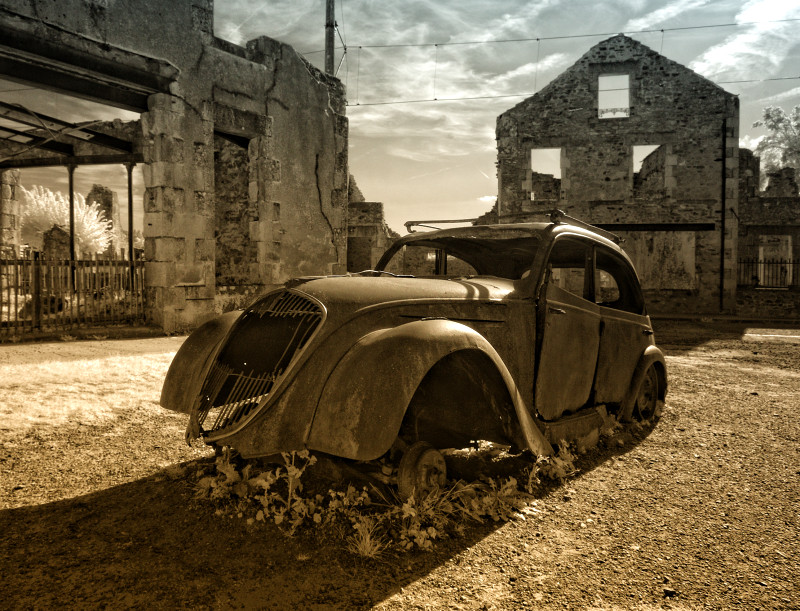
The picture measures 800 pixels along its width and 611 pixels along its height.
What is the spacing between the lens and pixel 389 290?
2.87 meters

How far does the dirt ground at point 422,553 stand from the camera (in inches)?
80.0

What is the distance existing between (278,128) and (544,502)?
10.5 m

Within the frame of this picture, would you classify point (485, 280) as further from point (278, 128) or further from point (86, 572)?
point (278, 128)

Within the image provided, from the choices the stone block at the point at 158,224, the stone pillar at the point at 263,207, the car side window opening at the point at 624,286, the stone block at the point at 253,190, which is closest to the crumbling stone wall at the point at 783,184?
the stone pillar at the point at 263,207

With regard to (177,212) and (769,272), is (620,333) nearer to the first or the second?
(177,212)

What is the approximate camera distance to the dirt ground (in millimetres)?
2033

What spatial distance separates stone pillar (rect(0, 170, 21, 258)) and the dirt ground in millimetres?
13573

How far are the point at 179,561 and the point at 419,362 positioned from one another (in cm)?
128

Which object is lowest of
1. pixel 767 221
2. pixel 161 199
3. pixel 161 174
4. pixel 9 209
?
pixel 161 199

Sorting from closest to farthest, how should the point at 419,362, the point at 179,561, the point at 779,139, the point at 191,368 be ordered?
the point at 179,561, the point at 419,362, the point at 191,368, the point at 779,139

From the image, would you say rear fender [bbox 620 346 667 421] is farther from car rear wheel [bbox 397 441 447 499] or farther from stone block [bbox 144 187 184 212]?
stone block [bbox 144 187 184 212]

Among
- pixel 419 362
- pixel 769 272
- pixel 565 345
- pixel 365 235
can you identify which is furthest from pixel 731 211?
pixel 419 362

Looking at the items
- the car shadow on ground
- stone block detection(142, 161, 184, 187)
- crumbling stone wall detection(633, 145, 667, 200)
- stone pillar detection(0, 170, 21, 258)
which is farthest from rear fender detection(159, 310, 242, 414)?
crumbling stone wall detection(633, 145, 667, 200)

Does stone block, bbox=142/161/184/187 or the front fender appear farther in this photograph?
stone block, bbox=142/161/184/187
